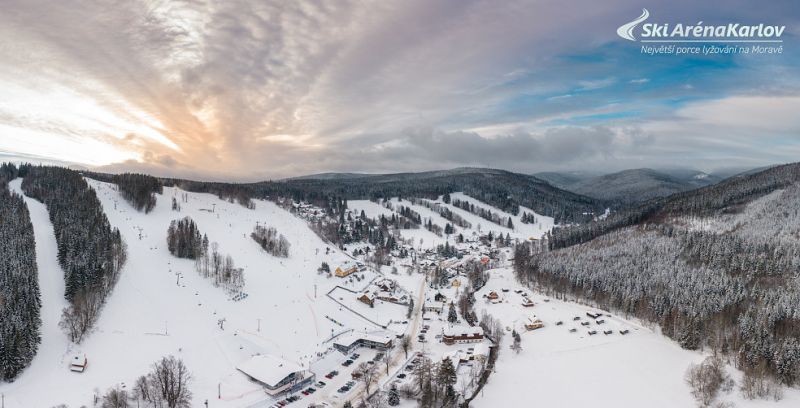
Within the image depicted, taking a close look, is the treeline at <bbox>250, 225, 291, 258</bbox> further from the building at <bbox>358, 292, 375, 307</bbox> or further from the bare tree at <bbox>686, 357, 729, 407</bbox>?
the bare tree at <bbox>686, 357, 729, 407</bbox>

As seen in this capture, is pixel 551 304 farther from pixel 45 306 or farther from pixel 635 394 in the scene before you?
pixel 45 306

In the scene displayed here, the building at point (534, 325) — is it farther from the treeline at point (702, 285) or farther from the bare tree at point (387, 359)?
the bare tree at point (387, 359)

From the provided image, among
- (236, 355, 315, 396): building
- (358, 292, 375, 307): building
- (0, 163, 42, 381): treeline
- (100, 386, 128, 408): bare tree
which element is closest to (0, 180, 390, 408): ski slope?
(236, 355, 315, 396): building

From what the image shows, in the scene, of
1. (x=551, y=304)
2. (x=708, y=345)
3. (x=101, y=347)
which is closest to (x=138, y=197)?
(x=101, y=347)

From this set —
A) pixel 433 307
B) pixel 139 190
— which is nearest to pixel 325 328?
pixel 433 307

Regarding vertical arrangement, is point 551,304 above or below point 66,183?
below

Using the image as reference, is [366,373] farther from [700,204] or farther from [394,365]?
[700,204]
